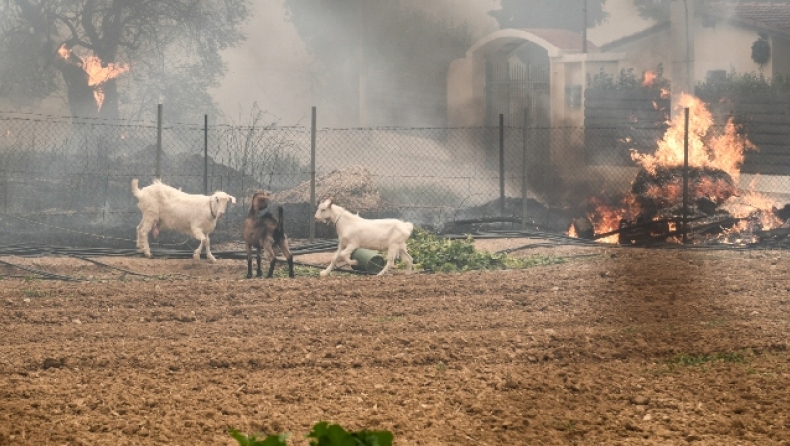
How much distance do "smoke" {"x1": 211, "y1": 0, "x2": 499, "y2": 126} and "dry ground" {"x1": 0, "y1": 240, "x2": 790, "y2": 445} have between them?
22628mm

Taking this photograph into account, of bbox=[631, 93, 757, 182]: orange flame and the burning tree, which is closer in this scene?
bbox=[631, 93, 757, 182]: orange flame

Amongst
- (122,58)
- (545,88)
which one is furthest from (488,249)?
(122,58)

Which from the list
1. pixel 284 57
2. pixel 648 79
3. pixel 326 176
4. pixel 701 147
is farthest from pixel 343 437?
Result: pixel 284 57

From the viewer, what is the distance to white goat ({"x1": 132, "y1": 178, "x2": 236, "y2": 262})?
56.9 feet

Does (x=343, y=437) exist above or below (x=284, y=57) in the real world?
below

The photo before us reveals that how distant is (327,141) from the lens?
35.0 m

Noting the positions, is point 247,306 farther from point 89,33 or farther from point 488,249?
point 89,33

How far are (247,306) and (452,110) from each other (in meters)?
23.2

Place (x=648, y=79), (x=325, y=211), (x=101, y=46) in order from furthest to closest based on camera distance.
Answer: (x=101, y=46) → (x=648, y=79) → (x=325, y=211)

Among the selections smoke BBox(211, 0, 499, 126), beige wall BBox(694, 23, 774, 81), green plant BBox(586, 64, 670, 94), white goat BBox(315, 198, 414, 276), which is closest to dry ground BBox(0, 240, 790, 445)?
white goat BBox(315, 198, 414, 276)

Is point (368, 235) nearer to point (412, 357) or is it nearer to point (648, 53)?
point (412, 357)

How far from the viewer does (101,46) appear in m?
33.3

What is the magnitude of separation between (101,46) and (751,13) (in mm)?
18236

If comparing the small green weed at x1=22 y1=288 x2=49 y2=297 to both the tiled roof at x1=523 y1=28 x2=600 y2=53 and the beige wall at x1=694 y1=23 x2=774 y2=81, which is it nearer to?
the tiled roof at x1=523 y1=28 x2=600 y2=53
